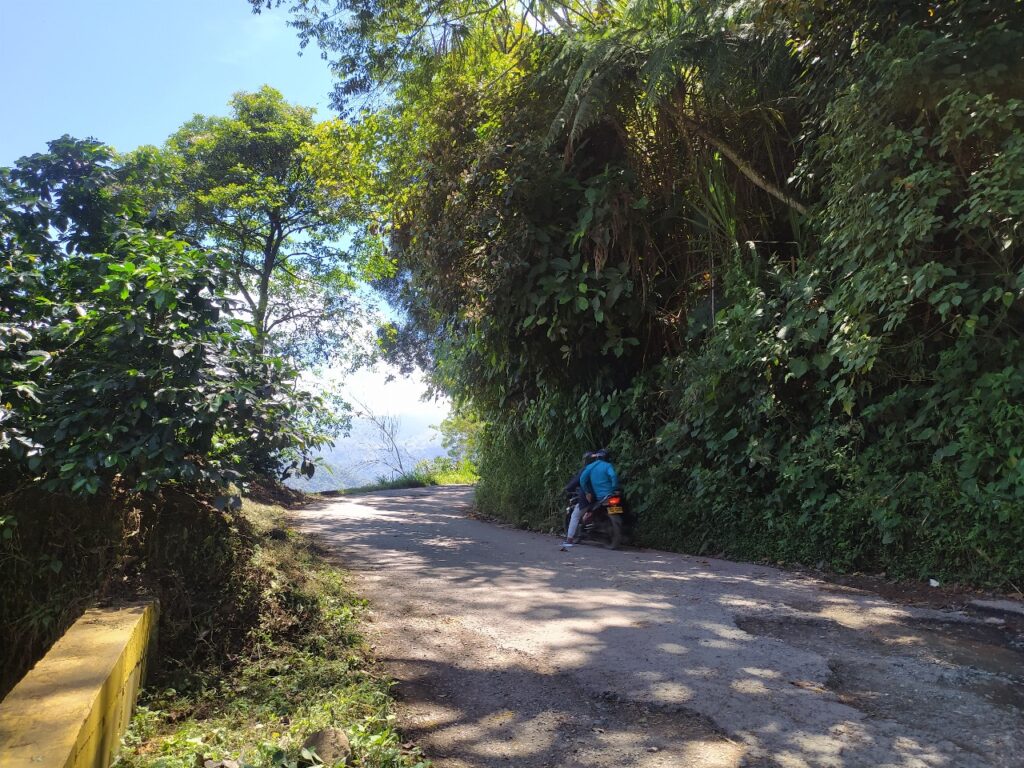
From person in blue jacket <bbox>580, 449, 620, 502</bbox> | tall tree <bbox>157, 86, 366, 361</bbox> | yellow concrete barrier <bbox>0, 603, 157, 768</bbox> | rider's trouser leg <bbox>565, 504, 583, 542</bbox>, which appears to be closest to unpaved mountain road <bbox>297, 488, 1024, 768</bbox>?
yellow concrete barrier <bbox>0, 603, 157, 768</bbox>

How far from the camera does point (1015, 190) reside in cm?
609

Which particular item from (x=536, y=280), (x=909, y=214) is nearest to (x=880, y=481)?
(x=909, y=214)

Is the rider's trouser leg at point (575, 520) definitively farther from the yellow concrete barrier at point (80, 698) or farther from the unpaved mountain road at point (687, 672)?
the yellow concrete barrier at point (80, 698)

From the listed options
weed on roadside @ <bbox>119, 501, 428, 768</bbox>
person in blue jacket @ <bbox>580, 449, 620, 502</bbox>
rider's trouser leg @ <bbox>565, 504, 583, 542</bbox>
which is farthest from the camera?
rider's trouser leg @ <bbox>565, 504, 583, 542</bbox>

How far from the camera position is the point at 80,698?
309cm

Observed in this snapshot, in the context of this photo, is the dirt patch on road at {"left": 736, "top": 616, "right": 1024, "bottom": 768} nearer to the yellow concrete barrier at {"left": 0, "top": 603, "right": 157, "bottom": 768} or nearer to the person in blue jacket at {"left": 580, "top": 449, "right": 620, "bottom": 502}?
the yellow concrete barrier at {"left": 0, "top": 603, "right": 157, "bottom": 768}

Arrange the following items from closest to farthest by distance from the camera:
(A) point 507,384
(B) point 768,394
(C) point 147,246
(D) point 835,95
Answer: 1. (C) point 147,246
2. (D) point 835,95
3. (B) point 768,394
4. (A) point 507,384

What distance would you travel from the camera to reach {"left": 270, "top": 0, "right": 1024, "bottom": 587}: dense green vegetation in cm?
680

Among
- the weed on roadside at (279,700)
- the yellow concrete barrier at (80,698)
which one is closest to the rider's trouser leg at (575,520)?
the weed on roadside at (279,700)

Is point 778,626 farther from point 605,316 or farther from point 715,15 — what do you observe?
point 715,15

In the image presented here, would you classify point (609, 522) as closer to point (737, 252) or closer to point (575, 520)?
point (575, 520)

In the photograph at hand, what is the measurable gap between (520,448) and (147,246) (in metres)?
9.67

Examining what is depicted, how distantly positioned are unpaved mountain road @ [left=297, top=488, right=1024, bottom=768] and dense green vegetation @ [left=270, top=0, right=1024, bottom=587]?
151 cm

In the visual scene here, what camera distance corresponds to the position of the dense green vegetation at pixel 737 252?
6801mm
